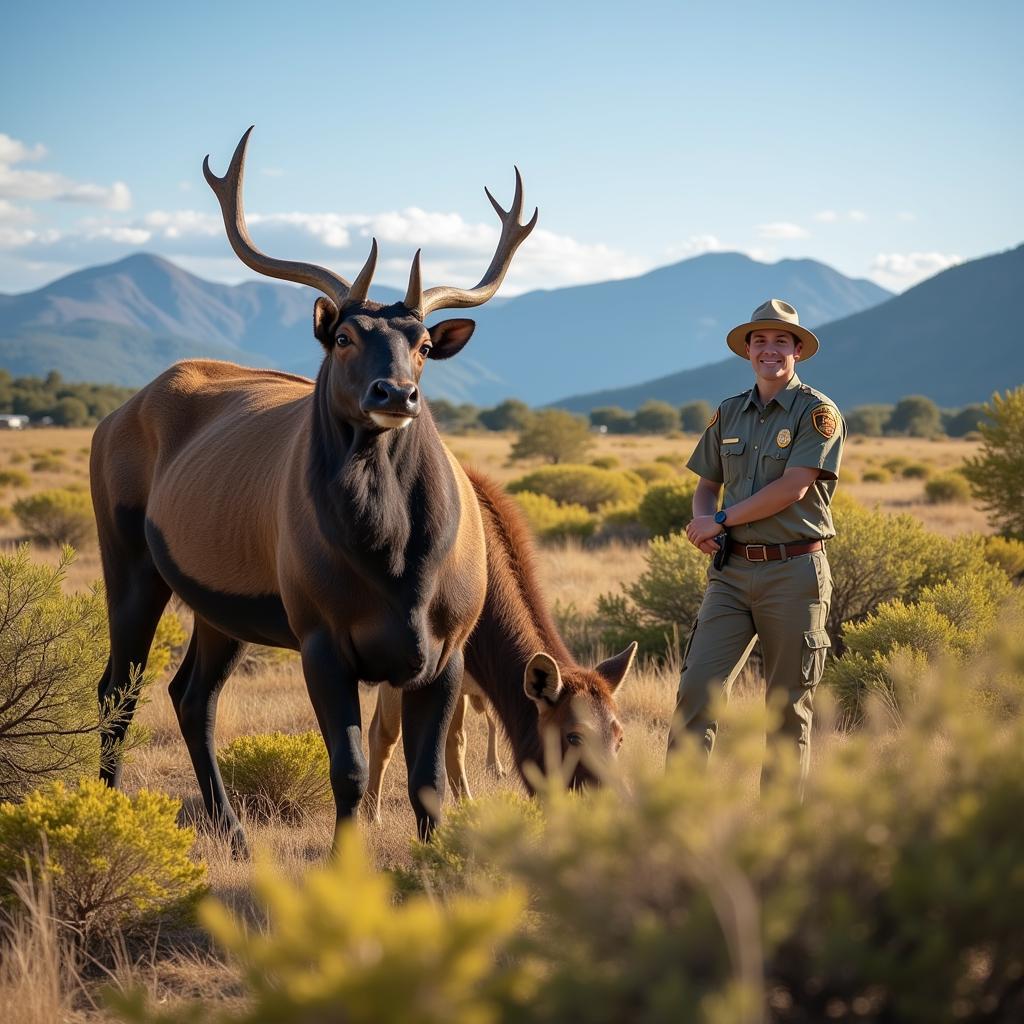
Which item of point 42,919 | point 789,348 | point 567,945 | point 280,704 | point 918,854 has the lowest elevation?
point 280,704

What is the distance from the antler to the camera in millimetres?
5098

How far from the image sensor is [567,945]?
192cm

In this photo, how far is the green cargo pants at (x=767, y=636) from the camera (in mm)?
5242

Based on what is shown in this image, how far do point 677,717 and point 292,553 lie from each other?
2.08 meters

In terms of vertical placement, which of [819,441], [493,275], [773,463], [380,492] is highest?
[493,275]

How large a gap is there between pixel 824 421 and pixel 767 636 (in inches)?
42.8

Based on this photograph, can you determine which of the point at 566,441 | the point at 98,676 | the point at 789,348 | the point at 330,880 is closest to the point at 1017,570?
the point at 789,348

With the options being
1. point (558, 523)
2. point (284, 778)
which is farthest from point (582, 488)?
point (284, 778)

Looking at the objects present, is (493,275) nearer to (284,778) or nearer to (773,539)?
(773,539)

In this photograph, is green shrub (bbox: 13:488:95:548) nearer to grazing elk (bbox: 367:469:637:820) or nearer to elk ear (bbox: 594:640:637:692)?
grazing elk (bbox: 367:469:637:820)

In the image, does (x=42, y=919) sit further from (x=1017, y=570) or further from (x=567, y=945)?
(x=1017, y=570)

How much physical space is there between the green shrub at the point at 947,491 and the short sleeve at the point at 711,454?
1915 cm

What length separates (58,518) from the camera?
60.1ft

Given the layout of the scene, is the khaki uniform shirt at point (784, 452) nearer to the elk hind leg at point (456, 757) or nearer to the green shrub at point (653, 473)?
the elk hind leg at point (456, 757)
